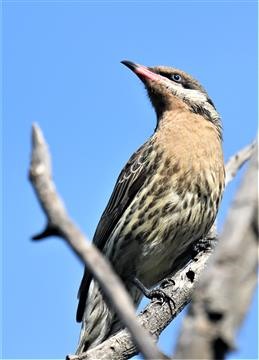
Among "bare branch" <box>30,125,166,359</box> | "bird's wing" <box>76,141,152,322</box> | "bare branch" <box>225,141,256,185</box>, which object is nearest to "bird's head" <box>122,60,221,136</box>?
"bird's wing" <box>76,141,152,322</box>

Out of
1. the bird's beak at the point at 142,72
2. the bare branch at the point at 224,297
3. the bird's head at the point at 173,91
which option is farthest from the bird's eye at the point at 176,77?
the bare branch at the point at 224,297

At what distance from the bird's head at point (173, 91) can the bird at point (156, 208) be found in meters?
0.03

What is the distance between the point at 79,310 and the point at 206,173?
7.14 ft

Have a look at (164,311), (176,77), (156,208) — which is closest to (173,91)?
(176,77)

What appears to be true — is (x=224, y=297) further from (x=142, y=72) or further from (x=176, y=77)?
(x=176, y=77)

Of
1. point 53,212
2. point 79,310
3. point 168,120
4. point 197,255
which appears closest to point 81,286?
point 79,310

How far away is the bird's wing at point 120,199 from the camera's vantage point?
7.87 m

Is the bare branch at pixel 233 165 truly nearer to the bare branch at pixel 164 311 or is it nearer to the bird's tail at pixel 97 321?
the bare branch at pixel 164 311

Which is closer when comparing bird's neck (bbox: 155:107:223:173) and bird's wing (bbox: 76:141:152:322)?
bird's neck (bbox: 155:107:223:173)

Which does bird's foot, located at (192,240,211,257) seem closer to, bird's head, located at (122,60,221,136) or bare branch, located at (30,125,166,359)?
bird's head, located at (122,60,221,136)

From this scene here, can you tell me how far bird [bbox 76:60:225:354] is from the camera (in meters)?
A: 7.43

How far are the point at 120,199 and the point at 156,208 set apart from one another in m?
0.75

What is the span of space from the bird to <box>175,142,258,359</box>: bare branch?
19.5ft

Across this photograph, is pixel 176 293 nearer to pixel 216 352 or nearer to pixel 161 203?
pixel 161 203
